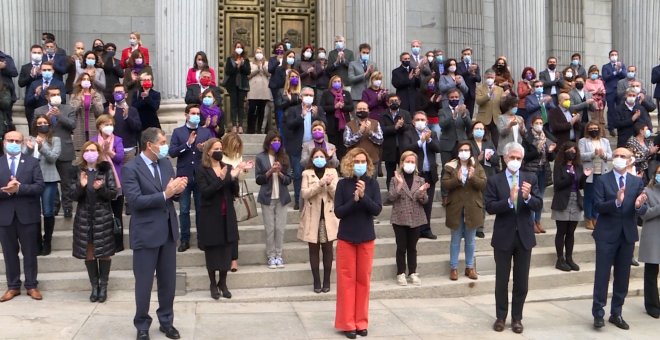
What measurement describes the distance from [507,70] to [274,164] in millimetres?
7131

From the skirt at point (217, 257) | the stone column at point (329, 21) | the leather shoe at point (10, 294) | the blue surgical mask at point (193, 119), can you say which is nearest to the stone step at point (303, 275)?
the leather shoe at point (10, 294)

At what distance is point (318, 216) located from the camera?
9.77 metres

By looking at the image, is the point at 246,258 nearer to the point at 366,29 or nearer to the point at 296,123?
the point at 296,123

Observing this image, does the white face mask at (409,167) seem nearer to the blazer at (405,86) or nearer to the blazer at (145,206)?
the blazer at (145,206)

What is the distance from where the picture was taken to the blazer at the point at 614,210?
8672 millimetres

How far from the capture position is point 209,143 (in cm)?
923

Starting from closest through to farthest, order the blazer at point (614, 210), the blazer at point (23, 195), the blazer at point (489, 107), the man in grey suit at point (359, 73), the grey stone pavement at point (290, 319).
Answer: the grey stone pavement at point (290, 319) → the blazer at point (614, 210) → the blazer at point (23, 195) → the blazer at point (489, 107) → the man in grey suit at point (359, 73)

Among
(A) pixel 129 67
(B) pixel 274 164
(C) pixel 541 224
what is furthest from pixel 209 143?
(C) pixel 541 224

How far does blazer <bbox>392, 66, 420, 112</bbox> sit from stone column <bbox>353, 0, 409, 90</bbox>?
1.73 m

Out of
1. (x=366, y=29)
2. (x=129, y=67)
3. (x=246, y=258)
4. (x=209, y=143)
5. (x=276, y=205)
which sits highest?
(x=366, y=29)

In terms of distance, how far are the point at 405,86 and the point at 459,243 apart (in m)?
4.13

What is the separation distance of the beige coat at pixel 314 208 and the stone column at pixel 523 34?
811cm

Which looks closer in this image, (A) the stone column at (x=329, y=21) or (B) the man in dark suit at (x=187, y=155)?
(B) the man in dark suit at (x=187, y=155)

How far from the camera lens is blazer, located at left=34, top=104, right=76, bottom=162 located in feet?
35.2
